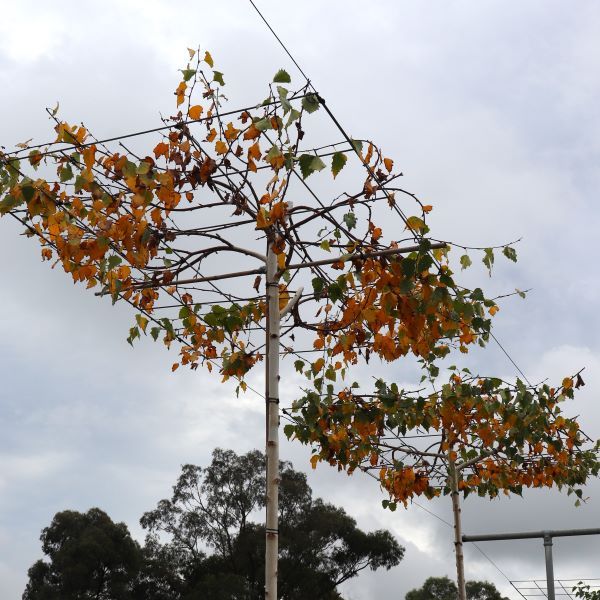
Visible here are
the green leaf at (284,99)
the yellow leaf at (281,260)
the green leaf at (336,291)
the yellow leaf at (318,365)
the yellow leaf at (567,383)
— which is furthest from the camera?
the yellow leaf at (567,383)

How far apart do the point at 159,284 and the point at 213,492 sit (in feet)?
87.2

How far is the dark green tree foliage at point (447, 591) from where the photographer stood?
37.2m

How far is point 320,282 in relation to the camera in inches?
252

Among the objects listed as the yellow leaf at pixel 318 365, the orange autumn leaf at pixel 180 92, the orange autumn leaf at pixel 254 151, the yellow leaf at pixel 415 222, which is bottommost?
the yellow leaf at pixel 318 365

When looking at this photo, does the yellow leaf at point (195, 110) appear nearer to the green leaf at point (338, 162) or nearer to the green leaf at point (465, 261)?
the green leaf at point (338, 162)

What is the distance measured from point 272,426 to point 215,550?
86.2 ft

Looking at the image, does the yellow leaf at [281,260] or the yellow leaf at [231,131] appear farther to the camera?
the yellow leaf at [281,260]

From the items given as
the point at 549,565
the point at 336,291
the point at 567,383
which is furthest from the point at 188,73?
the point at 549,565

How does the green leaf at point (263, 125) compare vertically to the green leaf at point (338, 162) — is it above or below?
above

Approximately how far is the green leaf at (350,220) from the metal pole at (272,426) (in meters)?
0.68

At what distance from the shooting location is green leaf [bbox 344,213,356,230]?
565cm

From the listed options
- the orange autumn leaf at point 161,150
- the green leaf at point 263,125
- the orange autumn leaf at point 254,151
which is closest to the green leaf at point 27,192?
the orange autumn leaf at point 161,150

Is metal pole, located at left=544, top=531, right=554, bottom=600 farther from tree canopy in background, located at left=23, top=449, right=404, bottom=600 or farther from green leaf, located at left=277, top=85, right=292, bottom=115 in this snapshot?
tree canopy in background, located at left=23, top=449, right=404, bottom=600

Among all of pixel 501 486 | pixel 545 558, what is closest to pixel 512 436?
pixel 501 486
